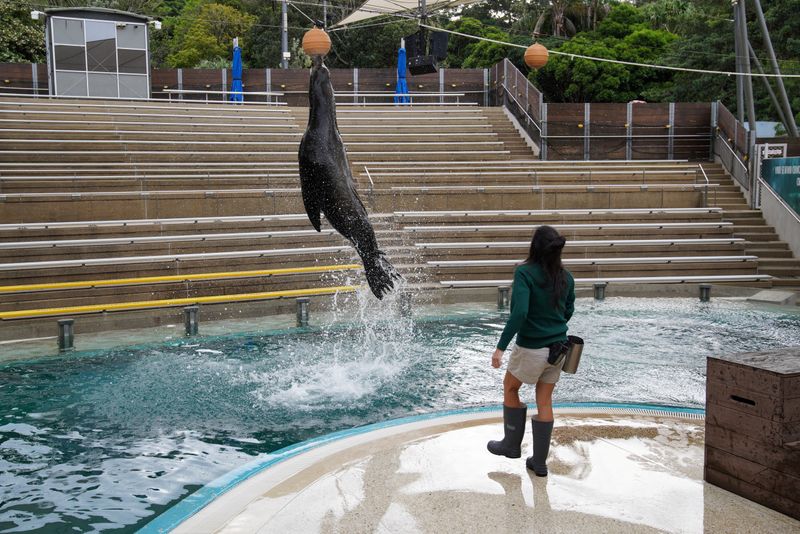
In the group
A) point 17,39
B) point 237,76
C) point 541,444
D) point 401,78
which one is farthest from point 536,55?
point 17,39

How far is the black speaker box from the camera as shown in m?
22.0

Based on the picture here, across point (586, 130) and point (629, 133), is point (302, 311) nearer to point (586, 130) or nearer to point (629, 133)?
point (586, 130)

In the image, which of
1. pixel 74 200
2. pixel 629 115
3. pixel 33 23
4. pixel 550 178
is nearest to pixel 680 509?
pixel 74 200

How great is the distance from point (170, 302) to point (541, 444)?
319 inches

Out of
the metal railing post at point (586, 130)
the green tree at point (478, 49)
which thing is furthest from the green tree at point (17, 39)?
the metal railing post at point (586, 130)

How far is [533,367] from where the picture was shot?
4.58 meters

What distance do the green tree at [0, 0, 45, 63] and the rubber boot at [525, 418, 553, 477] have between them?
3134cm

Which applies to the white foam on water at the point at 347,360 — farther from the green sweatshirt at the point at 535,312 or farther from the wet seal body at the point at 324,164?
the green sweatshirt at the point at 535,312

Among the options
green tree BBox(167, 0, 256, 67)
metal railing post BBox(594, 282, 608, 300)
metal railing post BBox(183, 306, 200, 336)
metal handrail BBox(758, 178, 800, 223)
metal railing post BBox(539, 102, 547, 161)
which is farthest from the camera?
green tree BBox(167, 0, 256, 67)

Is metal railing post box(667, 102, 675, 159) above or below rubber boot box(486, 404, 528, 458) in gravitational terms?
above

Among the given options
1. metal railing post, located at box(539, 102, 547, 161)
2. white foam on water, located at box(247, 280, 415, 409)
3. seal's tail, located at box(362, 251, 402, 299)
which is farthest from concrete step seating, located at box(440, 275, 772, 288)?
seal's tail, located at box(362, 251, 402, 299)

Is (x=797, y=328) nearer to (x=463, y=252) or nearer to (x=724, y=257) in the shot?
A: (x=724, y=257)

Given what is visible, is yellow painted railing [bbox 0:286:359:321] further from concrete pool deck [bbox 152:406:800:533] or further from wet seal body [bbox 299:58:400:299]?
concrete pool deck [bbox 152:406:800:533]

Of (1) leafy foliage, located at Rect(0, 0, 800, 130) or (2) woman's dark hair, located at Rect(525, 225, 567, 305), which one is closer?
(2) woman's dark hair, located at Rect(525, 225, 567, 305)
